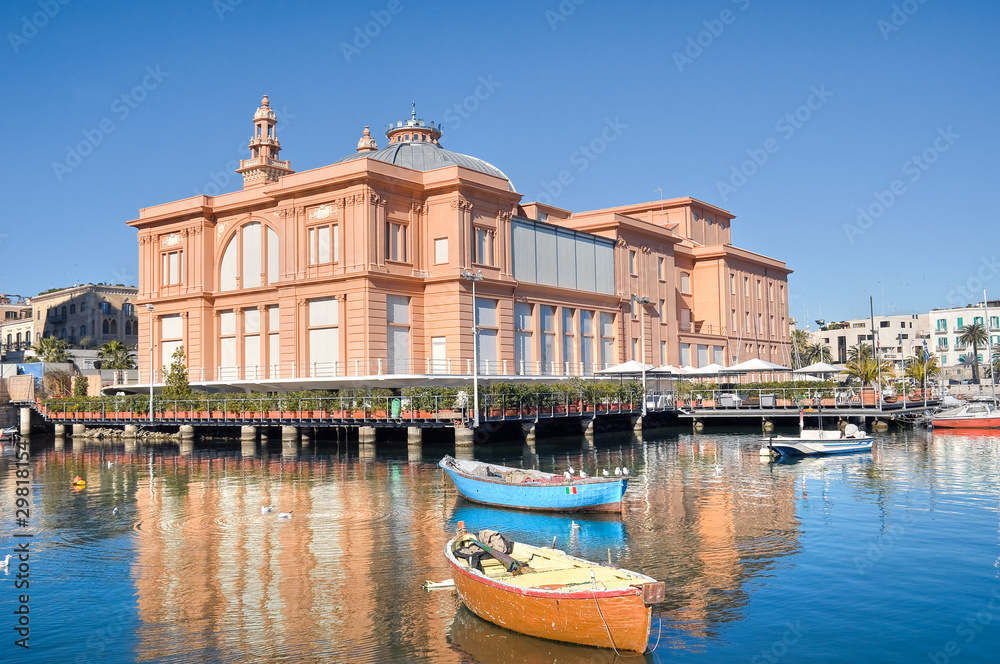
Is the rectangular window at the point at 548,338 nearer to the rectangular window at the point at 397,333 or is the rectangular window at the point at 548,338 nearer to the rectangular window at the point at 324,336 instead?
the rectangular window at the point at 397,333

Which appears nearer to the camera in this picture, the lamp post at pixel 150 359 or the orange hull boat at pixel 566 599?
the orange hull boat at pixel 566 599

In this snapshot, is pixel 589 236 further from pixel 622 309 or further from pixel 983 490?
pixel 983 490

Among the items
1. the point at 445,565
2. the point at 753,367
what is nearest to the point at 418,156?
the point at 753,367

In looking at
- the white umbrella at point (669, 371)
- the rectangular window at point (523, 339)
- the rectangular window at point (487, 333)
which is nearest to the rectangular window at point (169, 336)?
the rectangular window at point (487, 333)

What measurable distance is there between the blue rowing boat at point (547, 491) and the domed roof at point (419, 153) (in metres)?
39.2

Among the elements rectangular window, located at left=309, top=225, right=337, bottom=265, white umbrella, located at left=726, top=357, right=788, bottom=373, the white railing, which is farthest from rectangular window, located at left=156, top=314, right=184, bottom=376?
white umbrella, located at left=726, top=357, right=788, bottom=373

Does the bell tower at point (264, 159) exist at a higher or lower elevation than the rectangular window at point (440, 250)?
higher

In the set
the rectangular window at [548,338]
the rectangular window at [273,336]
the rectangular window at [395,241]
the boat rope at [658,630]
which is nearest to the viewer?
the boat rope at [658,630]

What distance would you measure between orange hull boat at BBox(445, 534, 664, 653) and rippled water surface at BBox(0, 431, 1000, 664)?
1.17ft

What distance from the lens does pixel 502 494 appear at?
1101 inches

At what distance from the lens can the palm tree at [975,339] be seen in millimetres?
112838

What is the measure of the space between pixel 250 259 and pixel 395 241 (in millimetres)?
14267

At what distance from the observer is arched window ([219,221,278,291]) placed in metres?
64.2

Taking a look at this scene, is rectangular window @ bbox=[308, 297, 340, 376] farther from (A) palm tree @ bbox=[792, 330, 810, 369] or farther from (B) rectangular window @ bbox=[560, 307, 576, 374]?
(A) palm tree @ bbox=[792, 330, 810, 369]
